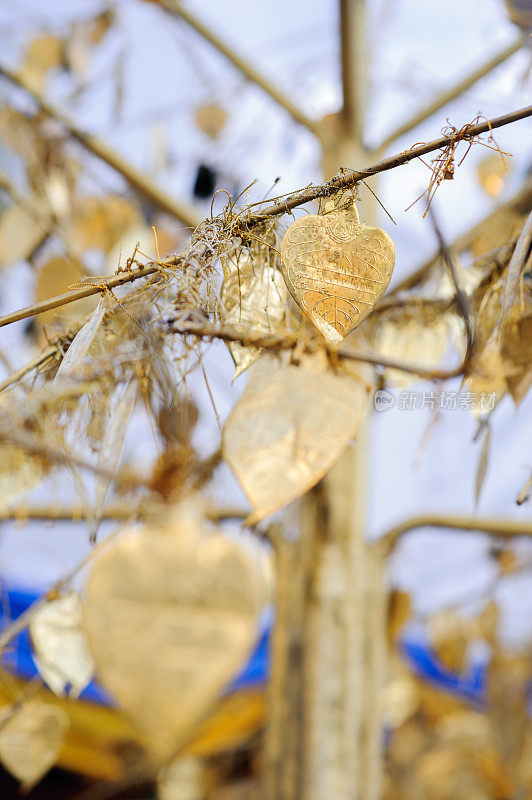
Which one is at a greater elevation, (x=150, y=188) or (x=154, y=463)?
(x=150, y=188)

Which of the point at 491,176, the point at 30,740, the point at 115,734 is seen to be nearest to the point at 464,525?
the point at 30,740

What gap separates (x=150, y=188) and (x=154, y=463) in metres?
0.57

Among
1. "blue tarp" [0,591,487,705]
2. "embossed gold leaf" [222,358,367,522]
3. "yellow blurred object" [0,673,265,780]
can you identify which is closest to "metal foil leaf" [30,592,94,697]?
"embossed gold leaf" [222,358,367,522]

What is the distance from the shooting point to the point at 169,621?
0.77m

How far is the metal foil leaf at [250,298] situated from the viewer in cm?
51

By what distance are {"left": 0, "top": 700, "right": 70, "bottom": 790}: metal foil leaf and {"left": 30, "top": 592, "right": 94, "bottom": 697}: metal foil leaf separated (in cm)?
6

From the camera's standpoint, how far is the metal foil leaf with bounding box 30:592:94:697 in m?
0.90

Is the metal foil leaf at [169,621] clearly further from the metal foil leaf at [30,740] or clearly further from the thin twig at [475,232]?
the thin twig at [475,232]

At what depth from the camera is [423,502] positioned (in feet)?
8.70

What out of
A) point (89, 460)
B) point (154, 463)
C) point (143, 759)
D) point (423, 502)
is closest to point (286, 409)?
point (89, 460)

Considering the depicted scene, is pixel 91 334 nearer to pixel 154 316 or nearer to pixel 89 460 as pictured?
pixel 154 316

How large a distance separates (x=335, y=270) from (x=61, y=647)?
2.25ft

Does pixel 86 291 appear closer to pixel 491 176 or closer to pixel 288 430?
pixel 288 430

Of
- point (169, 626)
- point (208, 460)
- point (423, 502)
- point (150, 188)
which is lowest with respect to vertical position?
point (423, 502)
